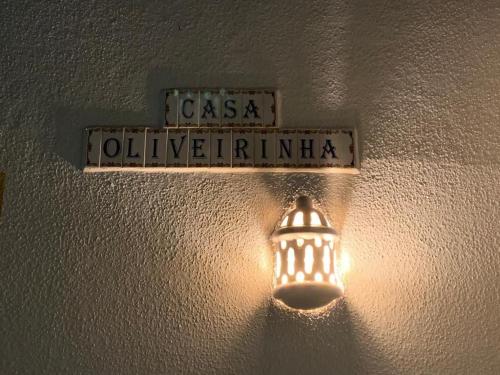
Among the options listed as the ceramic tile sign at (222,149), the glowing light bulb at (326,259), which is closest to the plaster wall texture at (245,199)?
the ceramic tile sign at (222,149)

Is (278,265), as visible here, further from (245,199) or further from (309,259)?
(245,199)

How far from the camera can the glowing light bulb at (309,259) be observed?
1564mm

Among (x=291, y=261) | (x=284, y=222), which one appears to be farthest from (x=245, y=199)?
(x=291, y=261)

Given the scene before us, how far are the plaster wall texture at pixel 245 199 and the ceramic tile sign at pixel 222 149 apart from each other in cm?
3

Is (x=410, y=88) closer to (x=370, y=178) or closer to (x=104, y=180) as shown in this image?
(x=370, y=178)

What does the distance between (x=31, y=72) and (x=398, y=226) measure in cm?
110

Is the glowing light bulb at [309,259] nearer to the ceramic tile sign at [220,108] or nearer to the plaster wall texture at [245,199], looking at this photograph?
the plaster wall texture at [245,199]

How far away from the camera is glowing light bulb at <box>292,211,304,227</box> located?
1621 mm

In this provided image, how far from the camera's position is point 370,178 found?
177cm

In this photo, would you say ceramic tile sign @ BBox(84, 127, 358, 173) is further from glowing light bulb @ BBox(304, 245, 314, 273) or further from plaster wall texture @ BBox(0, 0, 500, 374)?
glowing light bulb @ BBox(304, 245, 314, 273)

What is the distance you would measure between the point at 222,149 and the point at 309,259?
1.37ft

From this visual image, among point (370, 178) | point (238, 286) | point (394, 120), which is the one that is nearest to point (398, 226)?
point (370, 178)

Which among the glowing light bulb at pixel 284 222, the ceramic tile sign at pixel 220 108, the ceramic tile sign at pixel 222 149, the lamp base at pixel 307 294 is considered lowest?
the lamp base at pixel 307 294

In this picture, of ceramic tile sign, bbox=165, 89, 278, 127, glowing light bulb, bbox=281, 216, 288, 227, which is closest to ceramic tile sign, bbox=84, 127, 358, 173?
ceramic tile sign, bbox=165, 89, 278, 127
